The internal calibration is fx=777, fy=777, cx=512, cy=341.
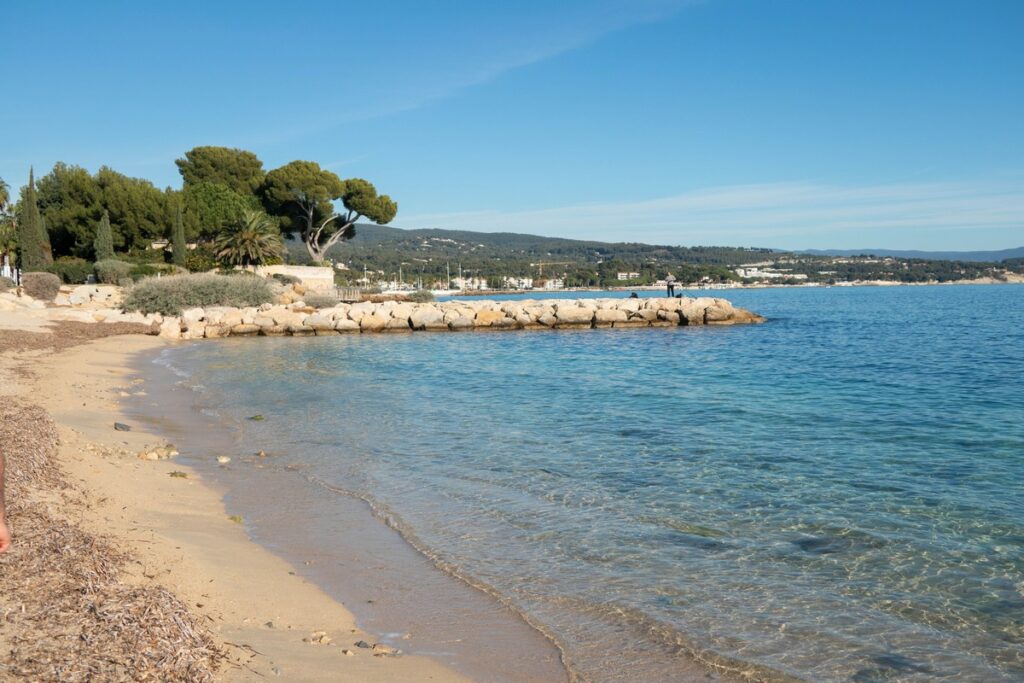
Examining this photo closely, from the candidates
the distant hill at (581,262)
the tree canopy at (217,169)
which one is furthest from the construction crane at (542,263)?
the tree canopy at (217,169)

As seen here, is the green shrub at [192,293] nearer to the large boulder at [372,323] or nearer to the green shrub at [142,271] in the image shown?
the green shrub at [142,271]

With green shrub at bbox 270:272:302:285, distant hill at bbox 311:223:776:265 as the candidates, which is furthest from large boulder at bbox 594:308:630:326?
distant hill at bbox 311:223:776:265

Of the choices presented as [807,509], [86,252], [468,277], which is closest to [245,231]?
[86,252]

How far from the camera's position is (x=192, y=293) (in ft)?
121

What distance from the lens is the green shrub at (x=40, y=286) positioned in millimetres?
36431

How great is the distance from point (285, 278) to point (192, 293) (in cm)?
1525

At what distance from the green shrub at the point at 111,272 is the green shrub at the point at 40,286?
4.20m

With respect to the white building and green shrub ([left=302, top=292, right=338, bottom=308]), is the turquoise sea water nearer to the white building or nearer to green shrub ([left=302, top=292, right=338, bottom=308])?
green shrub ([left=302, top=292, right=338, bottom=308])

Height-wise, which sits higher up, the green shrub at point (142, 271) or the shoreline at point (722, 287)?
the green shrub at point (142, 271)

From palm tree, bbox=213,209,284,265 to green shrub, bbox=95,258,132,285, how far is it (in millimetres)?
8163

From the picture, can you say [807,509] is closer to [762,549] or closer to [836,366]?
[762,549]

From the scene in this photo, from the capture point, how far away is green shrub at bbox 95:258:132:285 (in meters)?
41.7

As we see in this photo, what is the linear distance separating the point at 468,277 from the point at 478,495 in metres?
120

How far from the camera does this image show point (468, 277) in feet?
415
